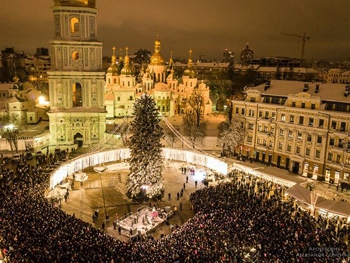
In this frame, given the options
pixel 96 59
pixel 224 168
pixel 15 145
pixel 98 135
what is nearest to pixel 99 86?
pixel 96 59

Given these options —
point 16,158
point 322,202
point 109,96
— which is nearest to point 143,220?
point 322,202

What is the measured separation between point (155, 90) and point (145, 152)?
120 ft

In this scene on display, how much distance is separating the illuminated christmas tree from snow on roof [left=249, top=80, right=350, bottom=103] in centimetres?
1656

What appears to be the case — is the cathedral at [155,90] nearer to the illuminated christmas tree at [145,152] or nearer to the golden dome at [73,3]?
the golden dome at [73,3]

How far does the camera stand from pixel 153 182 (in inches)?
1078

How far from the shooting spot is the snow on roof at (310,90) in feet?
106

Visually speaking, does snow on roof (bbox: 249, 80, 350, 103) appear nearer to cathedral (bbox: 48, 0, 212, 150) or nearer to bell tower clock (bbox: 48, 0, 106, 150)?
cathedral (bbox: 48, 0, 212, 150)

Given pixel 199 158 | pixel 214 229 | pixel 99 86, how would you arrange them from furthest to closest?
pixel 99 86
pixel 199 158
pixel 214 229

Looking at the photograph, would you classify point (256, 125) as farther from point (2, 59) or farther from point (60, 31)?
point (2, 59)

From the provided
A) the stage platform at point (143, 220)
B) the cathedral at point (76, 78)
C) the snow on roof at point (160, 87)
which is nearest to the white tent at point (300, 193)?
the stage platform at point (143, 220)

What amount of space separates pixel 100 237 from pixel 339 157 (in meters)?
23.3

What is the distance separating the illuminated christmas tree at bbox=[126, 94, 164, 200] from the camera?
86.4ft

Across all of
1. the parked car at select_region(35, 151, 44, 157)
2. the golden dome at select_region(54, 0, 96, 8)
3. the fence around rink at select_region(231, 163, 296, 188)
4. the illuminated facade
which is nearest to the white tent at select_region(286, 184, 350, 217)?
the fence around rink at select_region(231, 163, 296, 188)

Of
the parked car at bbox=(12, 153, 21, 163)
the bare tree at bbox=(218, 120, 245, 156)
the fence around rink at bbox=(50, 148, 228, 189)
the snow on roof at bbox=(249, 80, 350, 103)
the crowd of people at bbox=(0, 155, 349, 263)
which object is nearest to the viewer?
the crowd of people at bbox=(0, 155, 349, 263)
